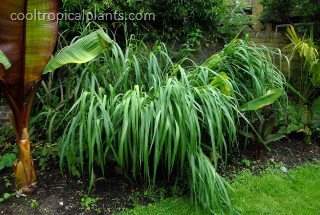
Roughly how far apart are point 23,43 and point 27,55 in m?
0.13

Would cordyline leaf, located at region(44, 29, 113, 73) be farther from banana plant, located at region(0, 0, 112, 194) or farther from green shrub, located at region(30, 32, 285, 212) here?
green shrub, located at region(30, 32, 285, 212)

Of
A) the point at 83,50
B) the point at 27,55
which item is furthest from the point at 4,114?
the point at 83,50

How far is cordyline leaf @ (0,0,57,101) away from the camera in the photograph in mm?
2699

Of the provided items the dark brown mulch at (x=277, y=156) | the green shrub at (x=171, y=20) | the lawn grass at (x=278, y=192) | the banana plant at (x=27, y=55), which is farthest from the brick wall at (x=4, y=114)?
the lawn grass at (x=278, y=192)

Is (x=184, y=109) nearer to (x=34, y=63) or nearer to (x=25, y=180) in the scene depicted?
(x=34, y=63)

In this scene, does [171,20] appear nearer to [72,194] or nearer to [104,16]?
[104,16]

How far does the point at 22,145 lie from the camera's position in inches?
114

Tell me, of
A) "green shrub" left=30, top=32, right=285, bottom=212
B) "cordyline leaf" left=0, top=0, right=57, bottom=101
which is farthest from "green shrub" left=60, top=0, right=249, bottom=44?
"cordyline leaf" left=0, top=0, right=57, bottom=101

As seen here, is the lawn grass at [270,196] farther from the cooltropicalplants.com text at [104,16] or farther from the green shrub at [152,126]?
the cooltropicalplants.com text at [104,16]

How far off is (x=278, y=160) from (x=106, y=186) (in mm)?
2184

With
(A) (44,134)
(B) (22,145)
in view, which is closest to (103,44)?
(B) (22,145)

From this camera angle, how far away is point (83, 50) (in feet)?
9.57

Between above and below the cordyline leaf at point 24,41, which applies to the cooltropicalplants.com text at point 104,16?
above

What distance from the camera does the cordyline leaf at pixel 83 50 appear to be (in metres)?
2.87
